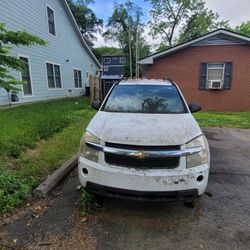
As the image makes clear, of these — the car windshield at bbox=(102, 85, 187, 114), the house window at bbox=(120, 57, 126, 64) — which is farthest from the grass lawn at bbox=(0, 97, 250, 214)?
the house window at bbox=(120, 57, 126, 64)

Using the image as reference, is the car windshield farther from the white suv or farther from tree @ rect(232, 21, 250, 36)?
tree @ rect(232, 21, 250, 36)

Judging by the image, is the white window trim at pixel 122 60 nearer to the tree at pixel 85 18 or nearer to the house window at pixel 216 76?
the tree at pixel 85 18

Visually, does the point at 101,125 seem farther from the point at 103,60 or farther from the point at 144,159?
the point at 103,60

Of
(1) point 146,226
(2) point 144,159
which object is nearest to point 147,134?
(2) point 144,159

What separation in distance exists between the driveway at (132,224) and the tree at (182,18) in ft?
114

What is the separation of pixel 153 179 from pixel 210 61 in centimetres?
1154

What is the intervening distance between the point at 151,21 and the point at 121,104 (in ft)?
118

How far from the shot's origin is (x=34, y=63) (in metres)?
11.4

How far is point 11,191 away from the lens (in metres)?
3.04

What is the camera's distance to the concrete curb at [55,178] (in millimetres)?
3115

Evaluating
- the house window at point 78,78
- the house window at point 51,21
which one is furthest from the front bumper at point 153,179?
the house window at point 78,78

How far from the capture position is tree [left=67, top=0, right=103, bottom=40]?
1222 inches

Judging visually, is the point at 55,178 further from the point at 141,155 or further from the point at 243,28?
the point at 243,28

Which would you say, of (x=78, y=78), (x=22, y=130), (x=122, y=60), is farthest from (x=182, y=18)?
(x=22, y=130)
